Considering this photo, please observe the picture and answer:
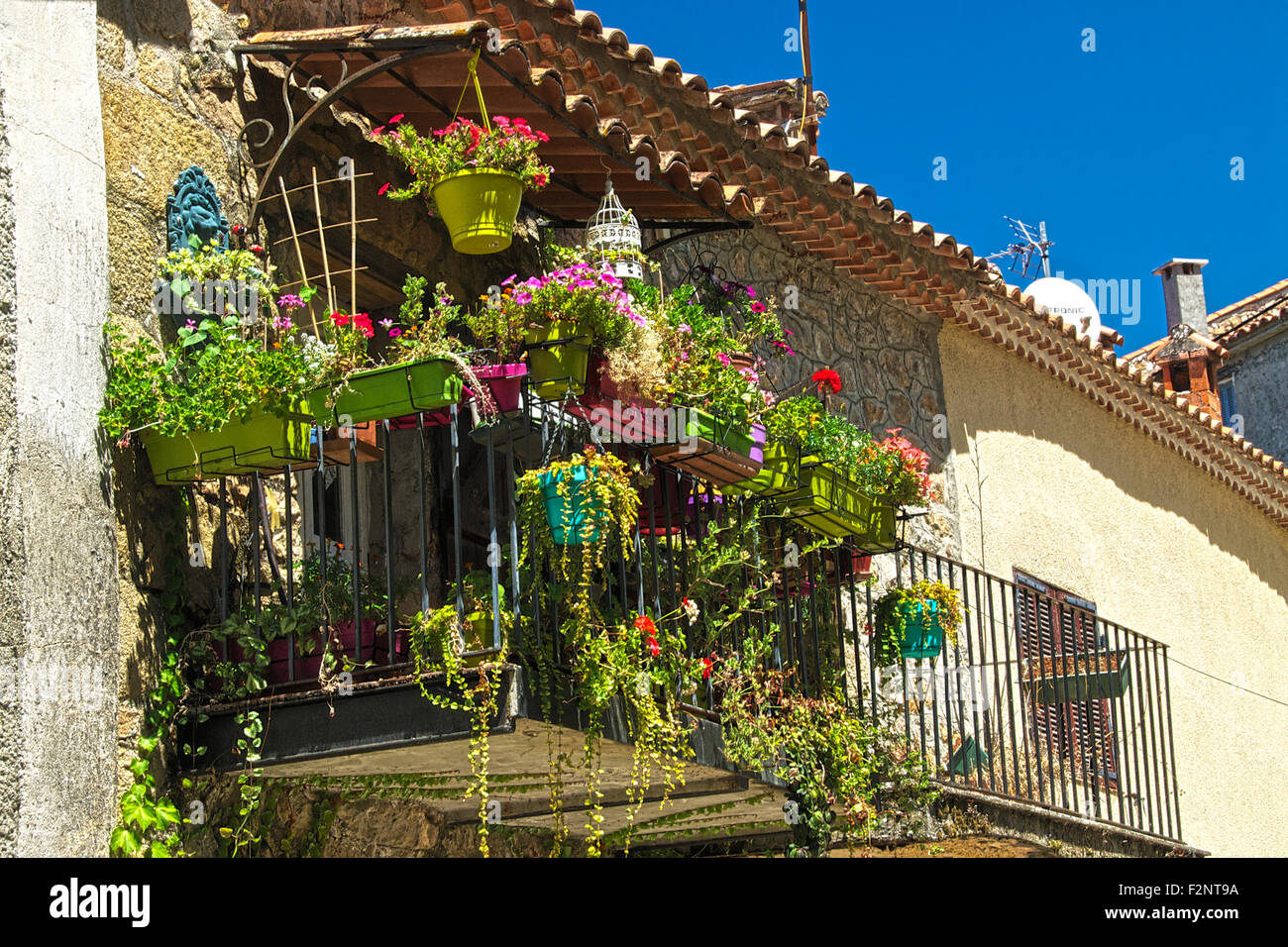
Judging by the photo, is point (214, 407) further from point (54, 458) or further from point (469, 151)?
→ point (469, 151)

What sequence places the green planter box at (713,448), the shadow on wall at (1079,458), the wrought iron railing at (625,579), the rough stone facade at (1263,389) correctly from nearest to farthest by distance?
1. the wrought iron railing at (625,579)
2. the green planter box at (713,448)
3. the shadow on wall at (1079,458)
4. the rough stone facade at (1263,389)

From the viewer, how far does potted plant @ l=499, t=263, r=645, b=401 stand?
6.11 metres

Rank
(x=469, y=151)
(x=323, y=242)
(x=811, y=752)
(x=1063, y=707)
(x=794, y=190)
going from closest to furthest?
(x=323, y=242), (x=469, y=151), (x=811, y=752), (x=794, y=190), (x=1063, y=707)

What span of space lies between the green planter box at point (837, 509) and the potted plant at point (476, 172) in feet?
6.01

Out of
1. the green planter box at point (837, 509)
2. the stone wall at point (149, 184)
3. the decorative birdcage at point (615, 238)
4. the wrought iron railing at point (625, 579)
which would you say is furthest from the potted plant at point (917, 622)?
the stone wall at point (149, 184)

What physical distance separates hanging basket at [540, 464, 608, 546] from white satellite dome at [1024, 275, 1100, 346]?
30.2ft

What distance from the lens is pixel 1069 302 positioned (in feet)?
47.6

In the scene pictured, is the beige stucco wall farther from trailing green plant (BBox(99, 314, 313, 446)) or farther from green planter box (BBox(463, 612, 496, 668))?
trailing green plant (BBox(99, 314, 313, 446))

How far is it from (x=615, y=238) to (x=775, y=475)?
123 centimetres

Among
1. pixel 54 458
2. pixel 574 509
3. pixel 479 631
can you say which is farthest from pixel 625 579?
pixel 54 458

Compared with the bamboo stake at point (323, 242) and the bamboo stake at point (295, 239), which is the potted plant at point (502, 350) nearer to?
the bamboo stake at point (323, 242)

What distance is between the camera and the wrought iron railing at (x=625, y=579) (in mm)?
5859

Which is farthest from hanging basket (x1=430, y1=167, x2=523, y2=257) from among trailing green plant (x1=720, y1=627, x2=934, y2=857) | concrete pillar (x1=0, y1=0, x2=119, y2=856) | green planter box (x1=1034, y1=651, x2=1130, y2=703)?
green planter box (x1=1034, y1=651, x2=1130, y2=703)

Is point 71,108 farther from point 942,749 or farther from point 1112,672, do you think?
point 1112,672
